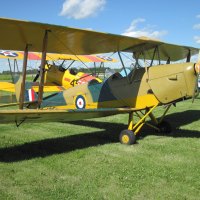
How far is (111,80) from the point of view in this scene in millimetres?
7648

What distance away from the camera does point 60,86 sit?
1661 cm

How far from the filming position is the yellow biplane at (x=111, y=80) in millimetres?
6023

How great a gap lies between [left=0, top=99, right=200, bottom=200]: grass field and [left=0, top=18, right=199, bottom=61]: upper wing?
2.13 meters

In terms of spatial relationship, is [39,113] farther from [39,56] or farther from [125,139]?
[39,56]

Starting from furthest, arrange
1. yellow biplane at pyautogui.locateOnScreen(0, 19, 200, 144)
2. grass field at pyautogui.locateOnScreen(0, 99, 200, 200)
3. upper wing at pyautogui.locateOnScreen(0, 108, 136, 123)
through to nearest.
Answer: yellow biplane at pyautogui.locateOnScreen(0, 19, 200, 144), upper wing at pyautogui.locateOnScreen(0, 108, 136, 123), grass field at pyautogui.locateOnScreen(0, 99, 200, 200)

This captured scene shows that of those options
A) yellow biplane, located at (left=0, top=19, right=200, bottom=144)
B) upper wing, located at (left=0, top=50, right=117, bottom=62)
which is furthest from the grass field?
upper wing, located at (left=0, top=50, right=117, bottom=62)

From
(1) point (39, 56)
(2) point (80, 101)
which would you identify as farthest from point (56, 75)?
(2) point (80, 101)

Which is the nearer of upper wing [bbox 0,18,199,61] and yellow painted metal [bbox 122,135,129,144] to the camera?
upper wing [bbox 0,18,199,61]

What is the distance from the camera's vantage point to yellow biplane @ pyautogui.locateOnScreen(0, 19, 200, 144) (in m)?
6.02

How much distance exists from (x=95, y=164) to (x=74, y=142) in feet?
5.74

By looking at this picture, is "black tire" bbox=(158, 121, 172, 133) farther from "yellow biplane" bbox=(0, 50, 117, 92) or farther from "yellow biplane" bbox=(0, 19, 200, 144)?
"yellow biplane" bbox=(0, 50, 117, 92)

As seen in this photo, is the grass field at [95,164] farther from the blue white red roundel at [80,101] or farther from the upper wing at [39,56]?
the upper wing at [39,56]

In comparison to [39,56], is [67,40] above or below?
below

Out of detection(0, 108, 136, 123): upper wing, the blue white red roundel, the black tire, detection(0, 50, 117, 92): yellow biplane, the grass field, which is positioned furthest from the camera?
detection(0, 50, 117, 92): yellow biplane
